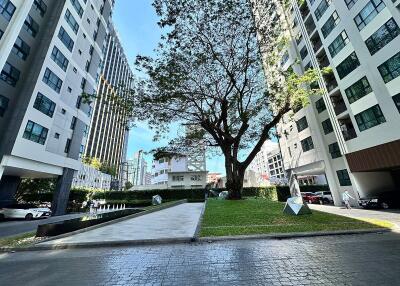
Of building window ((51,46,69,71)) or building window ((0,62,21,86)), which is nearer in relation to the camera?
building window ((0,62,21,86))

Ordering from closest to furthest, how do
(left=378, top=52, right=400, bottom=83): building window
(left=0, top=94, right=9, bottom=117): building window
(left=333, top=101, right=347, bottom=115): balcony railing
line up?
(left=378, top=52, right=400, bottom=83): building window, (left=0, top=94, right=9, bottom=117): building window, (left=333, top=101, right=347, bottom=115): balcony railing

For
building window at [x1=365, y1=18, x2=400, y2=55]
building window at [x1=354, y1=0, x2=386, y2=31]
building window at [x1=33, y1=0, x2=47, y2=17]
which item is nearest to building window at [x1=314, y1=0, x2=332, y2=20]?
building window at [x1=354, y1=0, x2=386, y2=31]

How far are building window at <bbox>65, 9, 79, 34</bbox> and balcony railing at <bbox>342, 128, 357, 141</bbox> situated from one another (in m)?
33.8

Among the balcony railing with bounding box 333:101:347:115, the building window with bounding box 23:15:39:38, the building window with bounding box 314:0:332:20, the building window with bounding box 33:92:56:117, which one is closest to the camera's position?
the building window with bounding box 33:92:56:117

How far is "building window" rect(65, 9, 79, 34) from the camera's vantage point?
25.0m

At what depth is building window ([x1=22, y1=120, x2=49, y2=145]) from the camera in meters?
20.0

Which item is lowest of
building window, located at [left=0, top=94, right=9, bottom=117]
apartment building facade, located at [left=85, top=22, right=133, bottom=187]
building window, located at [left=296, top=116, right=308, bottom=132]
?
building window, located at [left=0, top=94, right=9, bottom=117]

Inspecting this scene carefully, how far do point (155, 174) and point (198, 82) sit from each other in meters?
57.1

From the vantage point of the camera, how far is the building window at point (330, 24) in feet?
83.3

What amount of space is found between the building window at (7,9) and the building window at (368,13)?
32.3 metres

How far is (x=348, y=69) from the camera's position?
23922mm

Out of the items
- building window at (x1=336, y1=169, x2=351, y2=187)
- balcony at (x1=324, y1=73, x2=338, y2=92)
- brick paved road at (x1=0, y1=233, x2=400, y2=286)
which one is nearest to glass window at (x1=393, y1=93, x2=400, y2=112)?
balcony at (x1=324, y1=73, x2=338, y2=92)

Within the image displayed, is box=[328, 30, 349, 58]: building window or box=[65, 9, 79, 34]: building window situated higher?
box=[65, 9, 79, 34]: building window

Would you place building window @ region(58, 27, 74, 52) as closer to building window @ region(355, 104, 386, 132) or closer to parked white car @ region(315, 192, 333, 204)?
building window @ region(355, 104, 386, 132)
